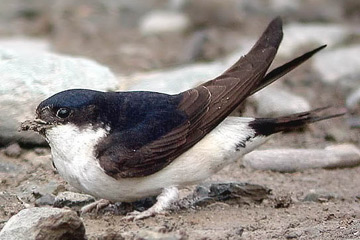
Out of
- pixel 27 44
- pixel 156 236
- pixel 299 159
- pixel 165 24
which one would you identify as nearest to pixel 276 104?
pixel 299 159

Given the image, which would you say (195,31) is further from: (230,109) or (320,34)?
(230,109)

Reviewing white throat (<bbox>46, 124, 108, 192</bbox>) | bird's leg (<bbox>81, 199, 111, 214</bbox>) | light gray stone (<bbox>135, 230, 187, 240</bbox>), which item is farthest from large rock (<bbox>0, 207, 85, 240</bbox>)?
bird's leg (<bbox>81, 199, 111, 214</bbox>)

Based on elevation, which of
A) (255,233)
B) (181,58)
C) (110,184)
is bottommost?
(255,233)

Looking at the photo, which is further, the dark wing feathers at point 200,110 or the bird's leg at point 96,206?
the bird's leg at point 96,206

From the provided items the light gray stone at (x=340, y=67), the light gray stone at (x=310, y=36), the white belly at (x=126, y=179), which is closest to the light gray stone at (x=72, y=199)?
the white belly at (x=126, y=179)

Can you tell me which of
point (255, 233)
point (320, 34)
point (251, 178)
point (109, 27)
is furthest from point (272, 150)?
point (109, 27)

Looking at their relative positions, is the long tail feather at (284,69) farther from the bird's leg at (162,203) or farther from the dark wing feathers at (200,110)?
the bird's leg at (162,203)

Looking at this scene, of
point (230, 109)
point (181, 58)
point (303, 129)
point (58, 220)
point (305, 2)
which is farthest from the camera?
point (305, 2)

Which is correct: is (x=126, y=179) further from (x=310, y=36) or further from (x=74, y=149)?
(x=310, y=36)
